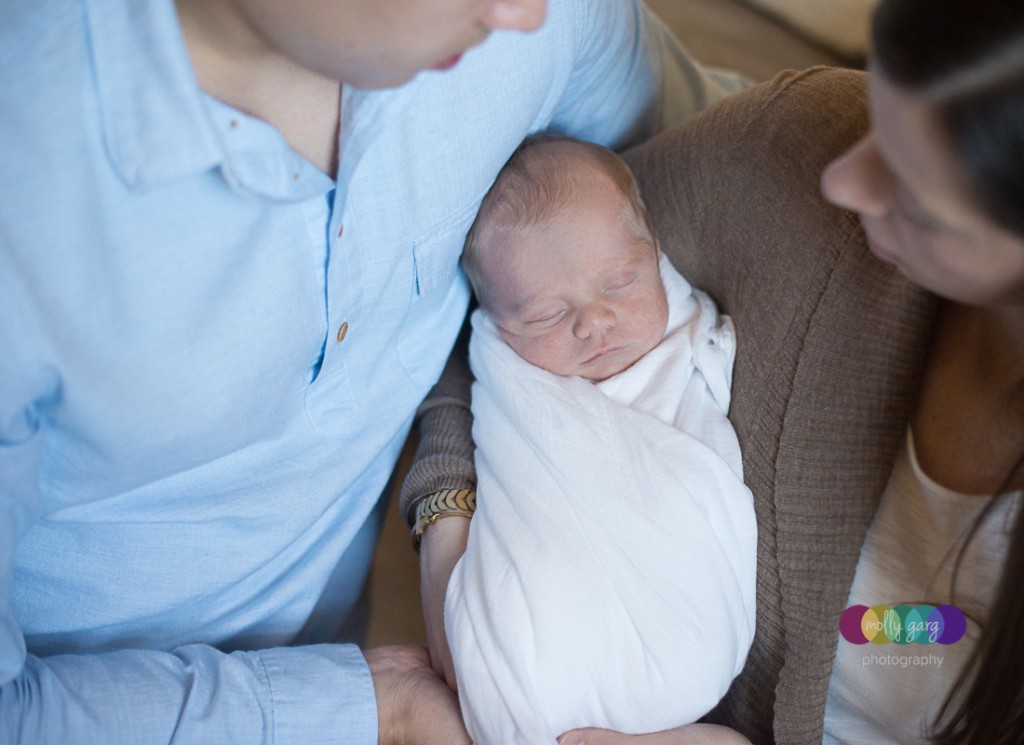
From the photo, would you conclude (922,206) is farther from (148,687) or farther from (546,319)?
(148,687)

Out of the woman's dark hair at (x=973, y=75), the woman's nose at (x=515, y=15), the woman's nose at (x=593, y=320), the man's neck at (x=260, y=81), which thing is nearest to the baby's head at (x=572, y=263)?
the woman's nose at (x=593, y=320)

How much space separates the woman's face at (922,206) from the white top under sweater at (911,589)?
25 centimetres

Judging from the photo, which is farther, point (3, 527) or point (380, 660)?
point (380, 660)

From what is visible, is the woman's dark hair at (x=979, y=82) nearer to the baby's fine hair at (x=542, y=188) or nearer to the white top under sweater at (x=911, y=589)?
the white top under sweater at (x=911, y=589)

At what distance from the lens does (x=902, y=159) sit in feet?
2.40

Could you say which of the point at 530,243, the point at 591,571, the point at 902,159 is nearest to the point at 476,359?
the point at 530,243

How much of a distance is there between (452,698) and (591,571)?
0.27 metres

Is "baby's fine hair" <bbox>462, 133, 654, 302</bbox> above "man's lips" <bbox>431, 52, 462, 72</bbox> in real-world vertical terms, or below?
below

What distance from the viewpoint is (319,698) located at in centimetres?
113

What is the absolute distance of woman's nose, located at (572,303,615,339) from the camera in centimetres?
121

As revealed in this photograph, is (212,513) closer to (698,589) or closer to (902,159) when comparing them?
(698,589)

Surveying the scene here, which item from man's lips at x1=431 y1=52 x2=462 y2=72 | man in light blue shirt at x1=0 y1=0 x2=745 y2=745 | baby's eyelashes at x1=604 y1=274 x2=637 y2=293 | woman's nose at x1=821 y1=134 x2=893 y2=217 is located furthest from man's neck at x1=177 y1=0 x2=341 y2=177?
woman's nose at x1=821 y1=134 x2=893 y2=217

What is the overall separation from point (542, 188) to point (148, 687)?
0.78 meters

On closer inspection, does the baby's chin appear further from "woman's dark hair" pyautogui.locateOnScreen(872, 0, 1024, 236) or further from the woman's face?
"woman's dark hair" pyautogui.locateOnScreen(872, 0, 1024, 236)
